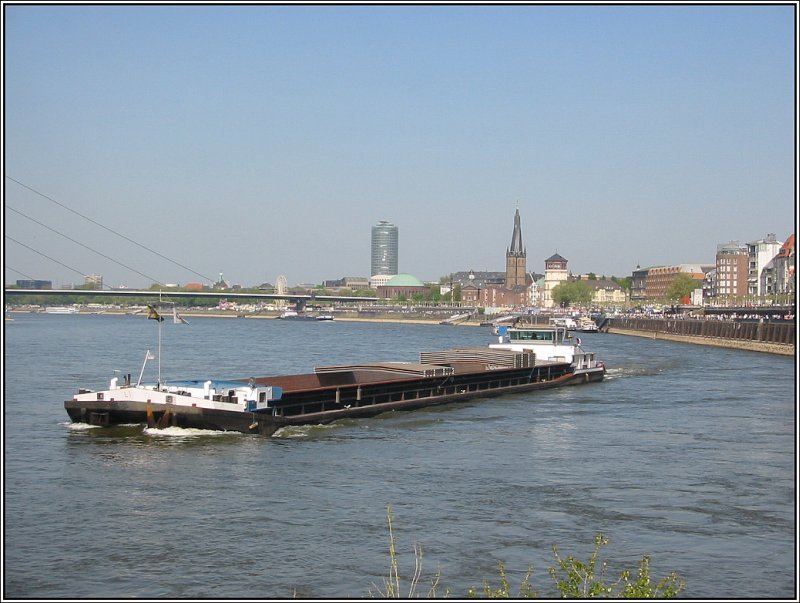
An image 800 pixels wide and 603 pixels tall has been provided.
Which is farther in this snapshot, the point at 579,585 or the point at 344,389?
the point at 344,389

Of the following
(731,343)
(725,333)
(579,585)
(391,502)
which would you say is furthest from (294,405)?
(725,333)

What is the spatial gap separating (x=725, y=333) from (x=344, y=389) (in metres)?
76.7

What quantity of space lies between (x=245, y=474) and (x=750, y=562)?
39.8ft

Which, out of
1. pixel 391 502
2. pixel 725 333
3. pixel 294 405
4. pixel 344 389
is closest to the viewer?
pixel 391 502

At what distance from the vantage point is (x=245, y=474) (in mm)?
24344

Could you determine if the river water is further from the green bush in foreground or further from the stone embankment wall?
the stone embankment wall

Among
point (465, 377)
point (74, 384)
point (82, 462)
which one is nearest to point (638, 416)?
point (465, 377)

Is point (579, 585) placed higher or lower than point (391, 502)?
higher

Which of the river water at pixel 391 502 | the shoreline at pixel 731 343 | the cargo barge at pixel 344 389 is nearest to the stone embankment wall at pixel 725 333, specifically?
the shoreline at pixel 731 343

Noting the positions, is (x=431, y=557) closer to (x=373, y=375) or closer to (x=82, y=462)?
(x=82, y=462)

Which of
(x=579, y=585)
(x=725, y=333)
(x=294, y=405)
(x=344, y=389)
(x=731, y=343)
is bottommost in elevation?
(x=579, y=585)

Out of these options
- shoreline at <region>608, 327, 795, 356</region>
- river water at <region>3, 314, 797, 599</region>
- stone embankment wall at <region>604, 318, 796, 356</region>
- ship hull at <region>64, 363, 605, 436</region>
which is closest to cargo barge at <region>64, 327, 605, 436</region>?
ship hull at <region>64, 363, 605, 436</region>

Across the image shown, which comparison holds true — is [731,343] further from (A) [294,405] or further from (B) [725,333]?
(A) [294,405]

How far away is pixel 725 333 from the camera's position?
340 feet
